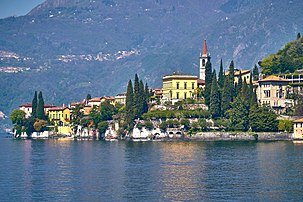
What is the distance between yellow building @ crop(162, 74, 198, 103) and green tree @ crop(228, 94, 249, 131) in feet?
62.7

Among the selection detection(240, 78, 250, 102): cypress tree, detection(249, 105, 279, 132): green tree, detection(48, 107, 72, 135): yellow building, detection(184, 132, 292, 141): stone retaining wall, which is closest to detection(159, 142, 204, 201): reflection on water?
detection(184, 132, 292, 141): stone retaining wall

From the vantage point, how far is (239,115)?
413ft

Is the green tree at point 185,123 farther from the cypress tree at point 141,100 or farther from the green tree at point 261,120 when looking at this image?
the green tree at point 261,120

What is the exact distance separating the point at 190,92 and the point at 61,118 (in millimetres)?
28127

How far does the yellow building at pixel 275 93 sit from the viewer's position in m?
135

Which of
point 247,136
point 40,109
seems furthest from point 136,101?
point 40,109

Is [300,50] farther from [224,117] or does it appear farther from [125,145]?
[125,145]

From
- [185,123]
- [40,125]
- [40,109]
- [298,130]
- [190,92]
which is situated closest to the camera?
[298,130]

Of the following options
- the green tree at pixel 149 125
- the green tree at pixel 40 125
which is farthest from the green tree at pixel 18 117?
the green tree at pixel 149 125

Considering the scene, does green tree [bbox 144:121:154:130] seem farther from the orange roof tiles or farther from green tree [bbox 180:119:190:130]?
the orange roof tiles

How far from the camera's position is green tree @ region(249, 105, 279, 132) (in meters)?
124

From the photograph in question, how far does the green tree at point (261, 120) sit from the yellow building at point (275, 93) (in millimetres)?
10015

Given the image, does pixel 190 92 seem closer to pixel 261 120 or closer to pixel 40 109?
pixel 261 120

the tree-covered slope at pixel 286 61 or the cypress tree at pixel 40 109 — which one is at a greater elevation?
the tree-covered slope at pixel 286 61
